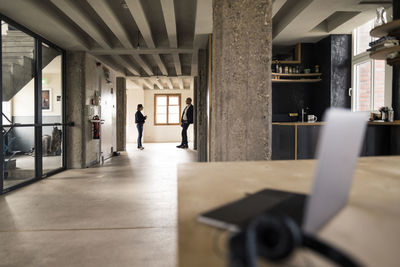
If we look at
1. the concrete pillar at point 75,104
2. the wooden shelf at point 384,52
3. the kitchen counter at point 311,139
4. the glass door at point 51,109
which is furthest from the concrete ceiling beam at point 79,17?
the wooden shelf at point 384,52

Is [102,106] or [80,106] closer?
[80,106]

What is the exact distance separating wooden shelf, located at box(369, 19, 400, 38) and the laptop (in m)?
3.12

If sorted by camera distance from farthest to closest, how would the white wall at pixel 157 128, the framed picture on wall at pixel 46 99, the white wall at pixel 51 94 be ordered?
the white wall at pixel 157 128 < the framed picture on wall at pixel 46 99 < the white wall at pixel 51 94

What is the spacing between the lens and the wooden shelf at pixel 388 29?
302cm

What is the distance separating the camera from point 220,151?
2.88 metres

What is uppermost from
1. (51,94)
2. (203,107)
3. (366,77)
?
(366,77)

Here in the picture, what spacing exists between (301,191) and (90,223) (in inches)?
109

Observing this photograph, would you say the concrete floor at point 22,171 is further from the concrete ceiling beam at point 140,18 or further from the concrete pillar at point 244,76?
the concrete pillar at point 244,76

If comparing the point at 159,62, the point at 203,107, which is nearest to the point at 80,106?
the point at 159,62

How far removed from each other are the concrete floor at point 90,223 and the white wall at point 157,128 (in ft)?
34.1

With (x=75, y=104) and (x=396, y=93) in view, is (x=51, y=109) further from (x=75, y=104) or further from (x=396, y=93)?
(x=396, y=93)

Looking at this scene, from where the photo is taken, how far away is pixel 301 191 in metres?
0.85

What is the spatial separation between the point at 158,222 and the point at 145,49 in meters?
4.82

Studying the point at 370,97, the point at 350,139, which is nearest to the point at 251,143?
the point at 350,139
